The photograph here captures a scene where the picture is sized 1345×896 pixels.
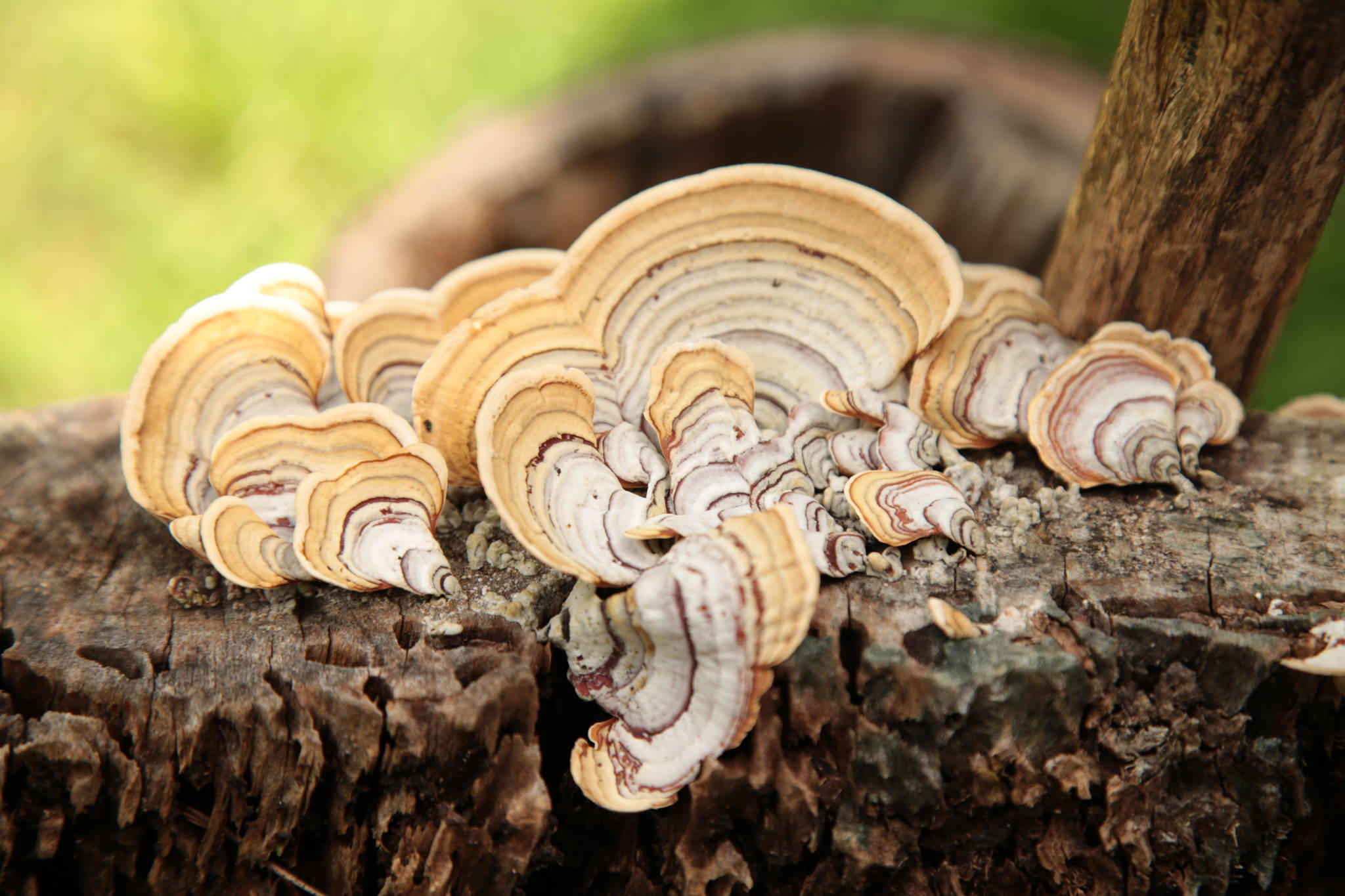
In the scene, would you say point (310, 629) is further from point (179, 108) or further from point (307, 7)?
point (307, 7)

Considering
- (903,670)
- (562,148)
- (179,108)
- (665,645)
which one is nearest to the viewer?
(665,645)

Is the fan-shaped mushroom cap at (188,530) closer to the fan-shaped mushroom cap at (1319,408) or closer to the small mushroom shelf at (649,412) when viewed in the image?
the small mushroom shelf at (649,412)

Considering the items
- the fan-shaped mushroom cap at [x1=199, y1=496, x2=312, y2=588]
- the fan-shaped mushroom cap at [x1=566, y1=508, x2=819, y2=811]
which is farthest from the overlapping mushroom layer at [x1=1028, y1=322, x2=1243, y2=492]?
the fan-shaped mushroom cap at [x1=199, y1=496, x2=312, y2=588]

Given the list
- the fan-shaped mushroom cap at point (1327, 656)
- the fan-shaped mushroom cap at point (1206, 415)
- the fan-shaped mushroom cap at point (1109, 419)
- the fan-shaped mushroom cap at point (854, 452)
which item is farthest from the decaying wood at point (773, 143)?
the fan-shaped mushroom cap at point (1327, 656)

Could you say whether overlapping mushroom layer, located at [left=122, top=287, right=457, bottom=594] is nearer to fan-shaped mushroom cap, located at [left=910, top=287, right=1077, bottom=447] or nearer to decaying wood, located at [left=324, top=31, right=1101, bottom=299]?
fan-shaped mushroom cap, located at [left=910, top=287, right=1077, bottom=447]

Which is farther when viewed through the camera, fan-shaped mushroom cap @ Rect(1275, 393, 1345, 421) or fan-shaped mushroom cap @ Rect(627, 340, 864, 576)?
fan-shaped mushroom cap @ Rect(1275, 393, 1345, 421)

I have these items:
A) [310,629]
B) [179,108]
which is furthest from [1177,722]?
[179,108]

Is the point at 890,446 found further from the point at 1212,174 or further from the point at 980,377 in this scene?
the point at 1212,174
